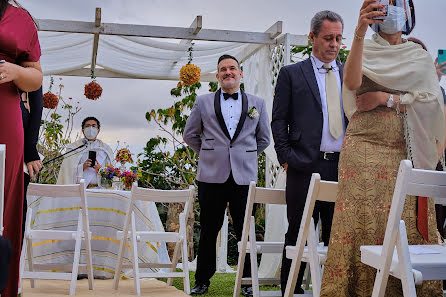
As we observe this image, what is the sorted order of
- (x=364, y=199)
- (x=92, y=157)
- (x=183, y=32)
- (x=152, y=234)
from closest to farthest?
(x=364, y=199), (x=152, y=234), (x=92, y=157), (x=183, y=32)

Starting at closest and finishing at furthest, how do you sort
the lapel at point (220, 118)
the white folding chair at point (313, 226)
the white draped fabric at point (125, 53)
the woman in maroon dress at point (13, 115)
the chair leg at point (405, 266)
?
the chair leg at point (405, 266) < the woman in maroon dress at point (13, 115) < the white folding chair at point (313, 226) < the lapel at point (220, 118) < the white draped fabric at point (125, 53)

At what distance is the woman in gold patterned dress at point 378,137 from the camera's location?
2652 millimetres

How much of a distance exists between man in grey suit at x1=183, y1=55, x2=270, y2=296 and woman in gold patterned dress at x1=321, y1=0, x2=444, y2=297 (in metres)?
2.36

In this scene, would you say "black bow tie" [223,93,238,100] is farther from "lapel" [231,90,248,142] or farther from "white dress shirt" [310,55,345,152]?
"white dress shirt" [310,55,345,152]

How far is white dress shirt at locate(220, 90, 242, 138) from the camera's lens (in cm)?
525

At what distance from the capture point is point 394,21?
2.72 meters

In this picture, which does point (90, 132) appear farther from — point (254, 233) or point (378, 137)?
point (378, 137)

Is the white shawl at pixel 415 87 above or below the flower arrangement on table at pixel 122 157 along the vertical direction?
above

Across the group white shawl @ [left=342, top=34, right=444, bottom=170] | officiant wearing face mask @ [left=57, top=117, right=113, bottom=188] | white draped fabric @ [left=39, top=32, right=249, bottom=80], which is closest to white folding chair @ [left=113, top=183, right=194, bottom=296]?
officiant wearing face mask @ [left=57, top=117, right=113, bottom=188]

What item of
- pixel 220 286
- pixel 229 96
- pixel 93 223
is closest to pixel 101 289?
pixel 93 223

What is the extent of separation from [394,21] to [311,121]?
1.18 m

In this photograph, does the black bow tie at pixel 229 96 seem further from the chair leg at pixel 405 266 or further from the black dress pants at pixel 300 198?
the chair leg at pixel 405 266

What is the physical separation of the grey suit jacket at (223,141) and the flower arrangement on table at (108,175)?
102 centimetres

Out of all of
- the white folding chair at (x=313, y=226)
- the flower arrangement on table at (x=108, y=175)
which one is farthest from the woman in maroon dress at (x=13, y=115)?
the flower arrangement on table at (x=108, y=175)
